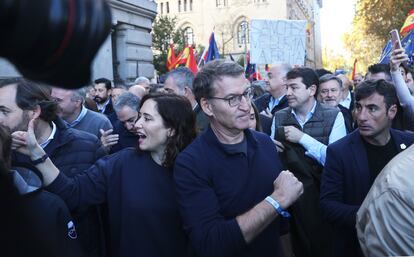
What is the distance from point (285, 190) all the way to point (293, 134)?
1.65m

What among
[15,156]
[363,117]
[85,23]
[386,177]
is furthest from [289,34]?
[85,23]

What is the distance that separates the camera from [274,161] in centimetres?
274

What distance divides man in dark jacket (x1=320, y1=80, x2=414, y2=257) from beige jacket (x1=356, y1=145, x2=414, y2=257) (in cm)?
131

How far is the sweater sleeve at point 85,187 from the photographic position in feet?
9.31

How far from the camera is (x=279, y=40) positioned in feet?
25.4

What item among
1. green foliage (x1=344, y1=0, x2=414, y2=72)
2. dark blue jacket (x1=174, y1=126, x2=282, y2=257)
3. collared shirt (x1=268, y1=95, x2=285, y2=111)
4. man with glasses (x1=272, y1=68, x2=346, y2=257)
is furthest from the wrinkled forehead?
green foliage (x1=344, y1=0, x2=414, y2=72)

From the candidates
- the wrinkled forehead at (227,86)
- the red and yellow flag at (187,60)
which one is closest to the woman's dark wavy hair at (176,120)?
the wrinkled forehead at (227,86)

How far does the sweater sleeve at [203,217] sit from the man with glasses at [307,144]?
1.42 m

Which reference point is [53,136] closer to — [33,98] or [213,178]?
[33,98]

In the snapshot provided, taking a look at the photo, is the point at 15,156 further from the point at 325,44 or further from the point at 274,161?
the point at 325,44

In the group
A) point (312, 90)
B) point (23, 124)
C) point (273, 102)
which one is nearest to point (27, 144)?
point (23, 124)

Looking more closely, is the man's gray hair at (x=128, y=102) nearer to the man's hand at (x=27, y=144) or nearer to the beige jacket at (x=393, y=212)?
the man's hand at (x=27, y=144)

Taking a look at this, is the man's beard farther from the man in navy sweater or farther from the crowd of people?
the man in navy sweater

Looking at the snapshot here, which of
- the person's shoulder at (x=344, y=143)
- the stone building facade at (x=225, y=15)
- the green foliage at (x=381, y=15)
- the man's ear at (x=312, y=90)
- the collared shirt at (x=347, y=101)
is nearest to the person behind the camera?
the person's shoulder at (x=344, y=143)
